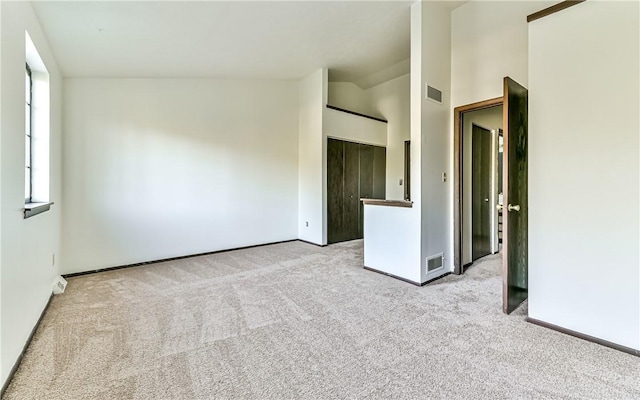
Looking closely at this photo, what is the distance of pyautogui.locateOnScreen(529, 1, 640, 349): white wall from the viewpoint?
6.14 feet

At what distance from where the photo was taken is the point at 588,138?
6.61 ft

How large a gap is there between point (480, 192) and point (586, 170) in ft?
7.06

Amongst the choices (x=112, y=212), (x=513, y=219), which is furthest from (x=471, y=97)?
(x=112, y=212)

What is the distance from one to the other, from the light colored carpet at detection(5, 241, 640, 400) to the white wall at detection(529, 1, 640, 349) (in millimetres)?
285

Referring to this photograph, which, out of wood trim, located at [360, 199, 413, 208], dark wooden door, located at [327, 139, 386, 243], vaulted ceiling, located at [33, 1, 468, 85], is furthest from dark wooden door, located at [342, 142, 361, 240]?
wood trim, located at [360, 199, 413, 208]

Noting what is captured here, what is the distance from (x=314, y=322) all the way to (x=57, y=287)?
2721 millimetres

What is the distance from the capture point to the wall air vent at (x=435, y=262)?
3.25 m

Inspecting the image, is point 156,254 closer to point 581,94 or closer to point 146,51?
point 146,51

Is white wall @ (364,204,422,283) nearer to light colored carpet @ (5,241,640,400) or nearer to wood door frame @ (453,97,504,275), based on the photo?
light colored carpet @ (5,241,640,400)

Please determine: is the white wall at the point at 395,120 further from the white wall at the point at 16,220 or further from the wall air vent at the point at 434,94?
the white wall at the point at 16,220

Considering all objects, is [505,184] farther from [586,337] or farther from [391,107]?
[391,107]

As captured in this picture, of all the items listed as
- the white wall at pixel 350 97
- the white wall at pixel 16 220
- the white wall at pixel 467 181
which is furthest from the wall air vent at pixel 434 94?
the white wall at pixel 16 220

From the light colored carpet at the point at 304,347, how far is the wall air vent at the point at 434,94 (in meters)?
2.09

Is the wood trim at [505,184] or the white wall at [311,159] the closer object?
the wood trim at [505,184]
